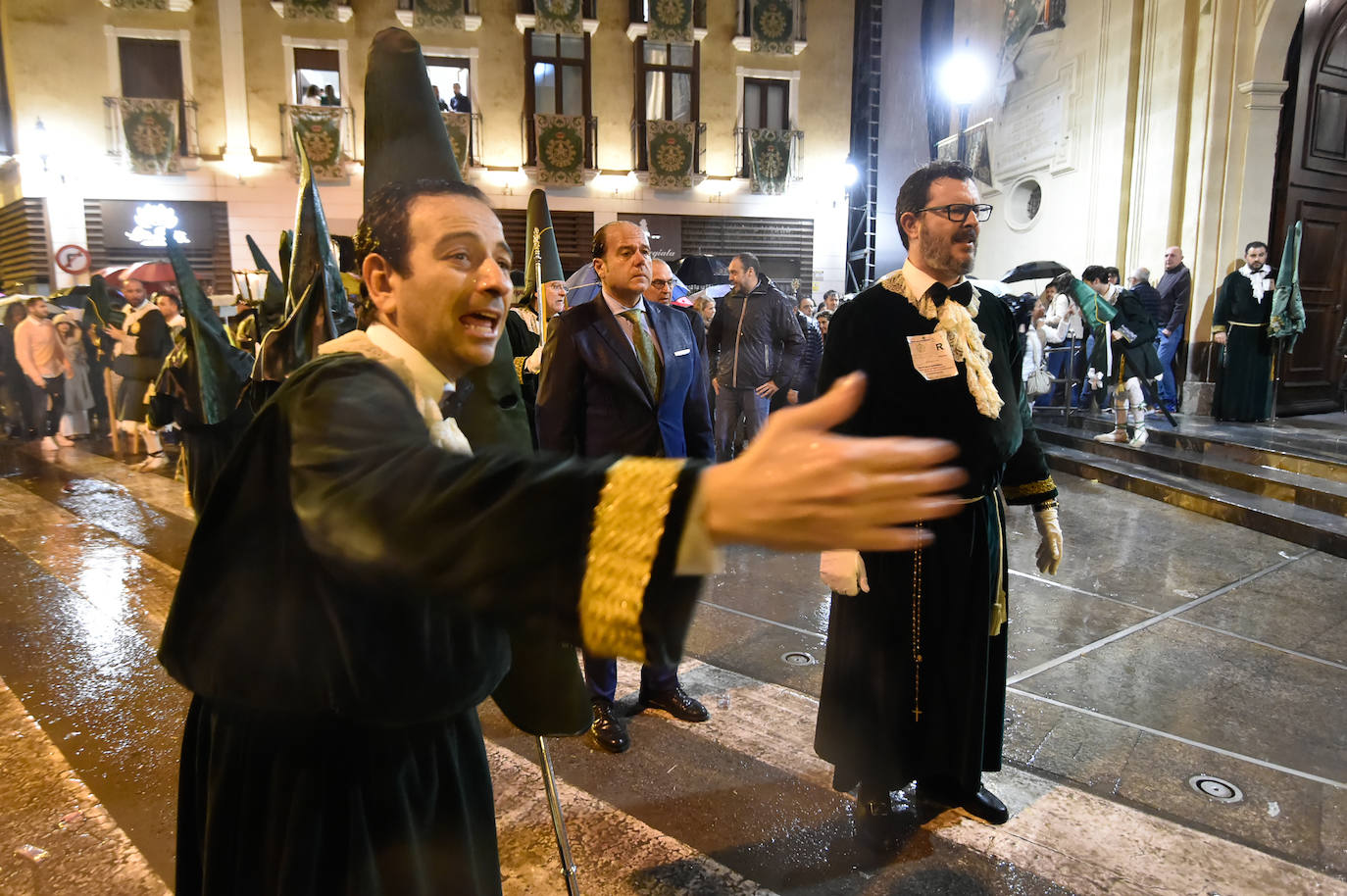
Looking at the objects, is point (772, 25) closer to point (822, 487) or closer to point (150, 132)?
point (150, 132)

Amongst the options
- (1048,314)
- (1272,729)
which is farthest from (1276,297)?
(1272,729)

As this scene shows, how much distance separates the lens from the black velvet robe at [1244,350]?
31.2ft

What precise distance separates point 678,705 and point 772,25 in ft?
65.3

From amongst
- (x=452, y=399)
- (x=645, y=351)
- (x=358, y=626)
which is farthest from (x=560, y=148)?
(x=358, y=626)

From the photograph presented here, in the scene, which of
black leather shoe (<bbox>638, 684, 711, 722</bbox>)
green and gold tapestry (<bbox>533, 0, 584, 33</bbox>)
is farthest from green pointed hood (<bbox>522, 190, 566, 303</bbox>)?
green and gold tapestry (<bbox>533, 0, 584, 33</bbox>)

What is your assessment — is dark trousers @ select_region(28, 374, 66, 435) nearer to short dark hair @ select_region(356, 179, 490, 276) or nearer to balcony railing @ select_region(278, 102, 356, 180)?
balcony railing @ select_region(278, 102, 356, 180)

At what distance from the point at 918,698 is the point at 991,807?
1.44 ft

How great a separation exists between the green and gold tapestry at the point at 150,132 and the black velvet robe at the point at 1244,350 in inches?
769

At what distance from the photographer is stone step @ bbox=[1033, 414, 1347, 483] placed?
284 inches

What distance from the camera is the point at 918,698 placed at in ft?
8.52

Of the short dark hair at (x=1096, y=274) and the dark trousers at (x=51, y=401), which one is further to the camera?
the dark trousers at (x=51, y=401)

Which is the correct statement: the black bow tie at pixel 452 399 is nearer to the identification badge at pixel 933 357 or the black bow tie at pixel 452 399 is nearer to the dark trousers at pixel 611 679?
the identification badge at pixel 933 357

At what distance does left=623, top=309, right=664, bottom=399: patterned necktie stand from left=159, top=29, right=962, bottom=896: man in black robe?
6.92 ft

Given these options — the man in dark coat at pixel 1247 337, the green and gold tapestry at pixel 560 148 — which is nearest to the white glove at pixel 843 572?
the man in dark coat at pixel 1247 337
